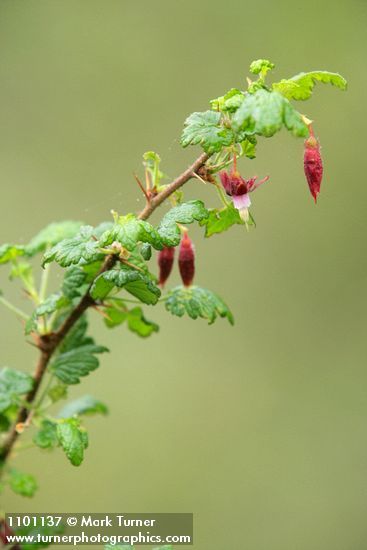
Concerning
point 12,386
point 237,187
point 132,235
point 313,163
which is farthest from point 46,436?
point 313,163

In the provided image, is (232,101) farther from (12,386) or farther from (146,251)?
(12,386)

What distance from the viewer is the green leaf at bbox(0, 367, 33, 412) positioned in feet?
4.42

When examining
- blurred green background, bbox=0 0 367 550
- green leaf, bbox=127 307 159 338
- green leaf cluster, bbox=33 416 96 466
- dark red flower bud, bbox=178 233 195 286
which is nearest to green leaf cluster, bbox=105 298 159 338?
green leaf, bbox=127 307 159 338

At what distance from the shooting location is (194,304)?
1.41 meters

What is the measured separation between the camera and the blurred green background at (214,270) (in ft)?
11.3

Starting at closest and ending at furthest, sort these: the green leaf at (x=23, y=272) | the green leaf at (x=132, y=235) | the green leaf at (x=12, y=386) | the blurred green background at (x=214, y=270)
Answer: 1. the green leaf at (x=132, y=235)
2. the green leaf at (x=12, y=386)
3. the green leaf at (x=23, y=272)
4. the blurred green background at (x=214, y=270)

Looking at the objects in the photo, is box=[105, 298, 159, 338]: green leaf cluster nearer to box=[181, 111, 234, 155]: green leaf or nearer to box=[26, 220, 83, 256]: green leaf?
box=[26, 220, 83, 256]: green leaf

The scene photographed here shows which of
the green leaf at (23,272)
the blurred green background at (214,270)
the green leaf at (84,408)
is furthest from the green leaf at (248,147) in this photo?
the blurred green background at (214,270)

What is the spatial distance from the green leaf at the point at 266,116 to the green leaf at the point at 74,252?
0.32 meters

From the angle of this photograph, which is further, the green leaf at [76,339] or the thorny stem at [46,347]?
the green leaf at [76,339]

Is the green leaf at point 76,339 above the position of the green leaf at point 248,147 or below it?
below

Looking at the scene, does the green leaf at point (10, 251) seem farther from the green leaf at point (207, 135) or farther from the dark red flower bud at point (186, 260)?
the green leaf at point (207, 135)

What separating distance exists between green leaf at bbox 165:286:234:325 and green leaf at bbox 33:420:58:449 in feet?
1.10

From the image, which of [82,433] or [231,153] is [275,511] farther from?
[231,153]
